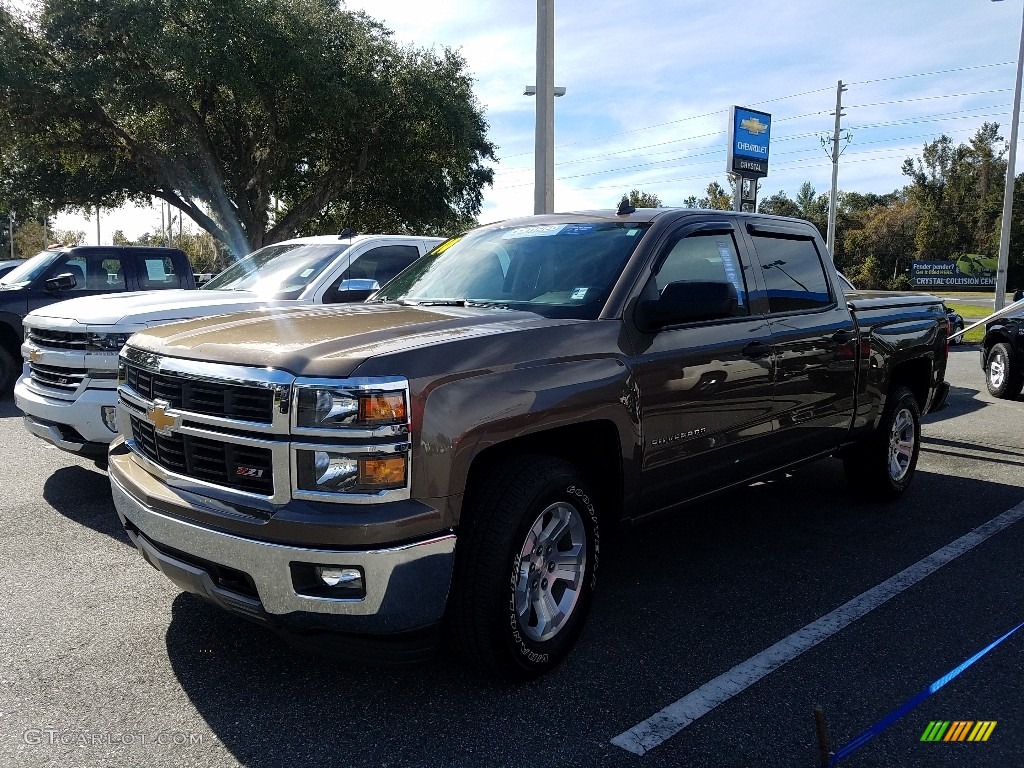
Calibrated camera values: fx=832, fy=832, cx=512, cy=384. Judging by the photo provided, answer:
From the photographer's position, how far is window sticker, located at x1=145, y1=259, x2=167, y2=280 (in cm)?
1023

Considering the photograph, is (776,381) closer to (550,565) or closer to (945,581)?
(945,581)

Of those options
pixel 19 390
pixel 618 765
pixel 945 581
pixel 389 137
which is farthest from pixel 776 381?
pixel 389 137

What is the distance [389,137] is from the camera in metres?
25.2

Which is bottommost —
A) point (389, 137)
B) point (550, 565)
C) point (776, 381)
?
point (550, 565)

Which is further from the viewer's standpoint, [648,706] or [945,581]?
[945,581]

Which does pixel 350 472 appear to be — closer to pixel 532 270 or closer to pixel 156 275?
pixel 532 270

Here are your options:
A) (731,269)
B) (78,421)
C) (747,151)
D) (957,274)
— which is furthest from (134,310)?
(957,274)

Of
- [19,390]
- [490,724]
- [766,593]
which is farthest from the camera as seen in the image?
[19,390]

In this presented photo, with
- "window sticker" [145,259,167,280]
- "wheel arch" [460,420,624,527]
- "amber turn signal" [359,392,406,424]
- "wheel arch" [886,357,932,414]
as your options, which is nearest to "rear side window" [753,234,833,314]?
"wheel arch" [886,357,932,414]

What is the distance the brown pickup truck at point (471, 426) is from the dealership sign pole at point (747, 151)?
8413 mm

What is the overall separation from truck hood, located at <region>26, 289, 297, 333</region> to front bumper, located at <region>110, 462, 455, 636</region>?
3.39m

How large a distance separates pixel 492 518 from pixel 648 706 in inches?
36.5

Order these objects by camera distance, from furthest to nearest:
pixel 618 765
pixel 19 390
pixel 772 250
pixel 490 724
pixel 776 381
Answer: pixel 19 390 → pixel 772 250 → pixel 776 381 → pixel 490 724 → pixel 618 765

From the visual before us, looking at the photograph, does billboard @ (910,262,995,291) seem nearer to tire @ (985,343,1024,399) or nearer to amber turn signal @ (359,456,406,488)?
tire @ (985,343,1024,399)
